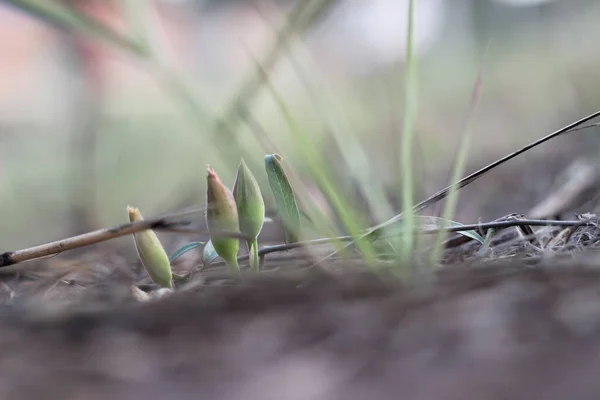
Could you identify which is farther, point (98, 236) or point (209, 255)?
point (209, 255)

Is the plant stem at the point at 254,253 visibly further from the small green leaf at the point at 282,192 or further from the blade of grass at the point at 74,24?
the blade of grass at the point at 74,24

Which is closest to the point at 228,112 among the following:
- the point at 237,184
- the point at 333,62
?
the point at 237,184

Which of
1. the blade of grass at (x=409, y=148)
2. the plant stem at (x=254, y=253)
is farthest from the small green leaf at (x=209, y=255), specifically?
the blade of grass at (x=409, y=148)

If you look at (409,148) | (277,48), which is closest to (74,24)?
(277,48)

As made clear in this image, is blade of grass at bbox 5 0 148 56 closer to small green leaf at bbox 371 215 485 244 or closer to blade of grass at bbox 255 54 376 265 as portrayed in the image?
blade of grass at bbox 255 54 376 265

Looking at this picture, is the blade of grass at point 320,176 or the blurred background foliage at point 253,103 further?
the blurred background foliage at point 253,103

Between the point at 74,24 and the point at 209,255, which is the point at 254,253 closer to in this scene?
the point at 209,255

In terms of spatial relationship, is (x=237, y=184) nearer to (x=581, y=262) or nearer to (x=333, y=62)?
(x=581, y=262)
